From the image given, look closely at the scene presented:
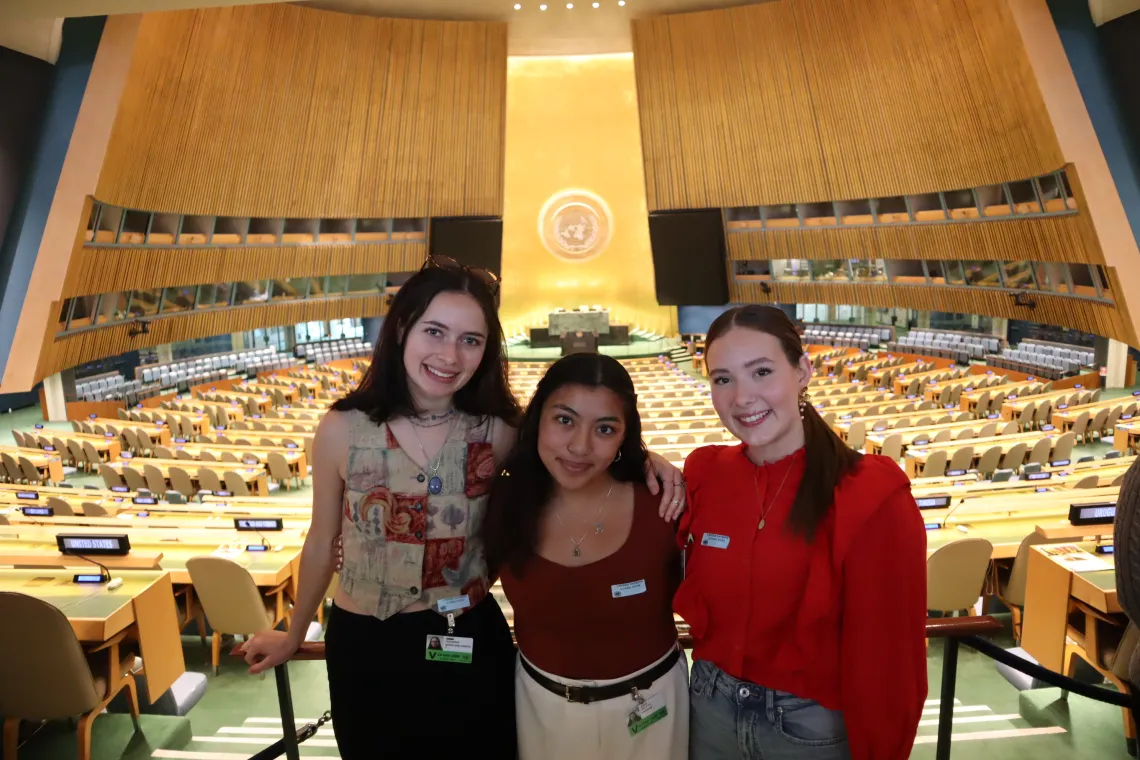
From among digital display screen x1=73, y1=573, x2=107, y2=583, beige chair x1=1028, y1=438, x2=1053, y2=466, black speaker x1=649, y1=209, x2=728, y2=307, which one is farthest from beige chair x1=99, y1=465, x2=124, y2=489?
black speaker x1=649, y1=209, x2=728, y2=307

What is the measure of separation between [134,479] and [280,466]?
1.88m

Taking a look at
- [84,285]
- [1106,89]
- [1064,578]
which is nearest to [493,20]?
[84,285]

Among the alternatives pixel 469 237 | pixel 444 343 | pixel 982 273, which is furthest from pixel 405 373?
pixel 469 237

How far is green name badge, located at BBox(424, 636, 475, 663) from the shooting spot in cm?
212

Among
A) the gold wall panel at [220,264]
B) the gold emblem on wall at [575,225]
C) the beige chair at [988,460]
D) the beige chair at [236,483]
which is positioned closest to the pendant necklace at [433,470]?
the beige chair at [236,483]

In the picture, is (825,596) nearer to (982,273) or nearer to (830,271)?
(982,273)

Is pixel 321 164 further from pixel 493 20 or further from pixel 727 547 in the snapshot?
pixel 727 547

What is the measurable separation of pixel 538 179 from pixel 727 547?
2777 centimetres

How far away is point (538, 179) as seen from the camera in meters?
28.5

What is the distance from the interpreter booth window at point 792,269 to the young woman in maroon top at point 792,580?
23746 mm

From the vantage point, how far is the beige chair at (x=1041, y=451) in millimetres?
10125

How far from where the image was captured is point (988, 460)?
390 inches

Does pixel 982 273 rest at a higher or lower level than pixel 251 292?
lower

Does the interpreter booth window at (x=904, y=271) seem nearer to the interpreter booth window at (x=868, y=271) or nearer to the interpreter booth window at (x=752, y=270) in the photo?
the interpreter booth window at (x=868, y=271)
